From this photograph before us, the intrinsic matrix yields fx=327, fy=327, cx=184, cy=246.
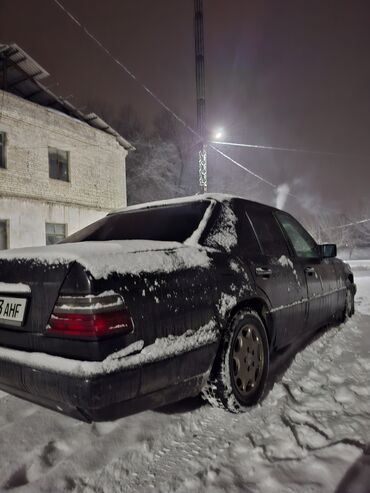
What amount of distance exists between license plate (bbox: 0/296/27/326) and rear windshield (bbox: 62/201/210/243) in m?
1.00

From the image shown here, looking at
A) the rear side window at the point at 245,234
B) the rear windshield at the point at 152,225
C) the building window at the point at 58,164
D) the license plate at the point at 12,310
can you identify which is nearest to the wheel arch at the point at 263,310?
the rear side window at the point at 245,234

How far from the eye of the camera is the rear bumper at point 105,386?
1.49 meters

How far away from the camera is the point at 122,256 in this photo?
172cm

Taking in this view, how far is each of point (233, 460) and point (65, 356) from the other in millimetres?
1023

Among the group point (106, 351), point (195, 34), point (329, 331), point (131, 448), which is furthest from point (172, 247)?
point (195, 34)

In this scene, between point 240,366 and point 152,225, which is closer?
point 240,366

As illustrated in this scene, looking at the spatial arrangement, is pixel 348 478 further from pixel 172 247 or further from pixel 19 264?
pixel 19 264

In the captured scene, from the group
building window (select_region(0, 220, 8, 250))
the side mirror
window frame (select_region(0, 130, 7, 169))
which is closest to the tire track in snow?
the side mirror

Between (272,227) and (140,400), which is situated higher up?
(272,227)

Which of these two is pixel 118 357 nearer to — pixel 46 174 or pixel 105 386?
pixel 105 386

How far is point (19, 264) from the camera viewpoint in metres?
1.83

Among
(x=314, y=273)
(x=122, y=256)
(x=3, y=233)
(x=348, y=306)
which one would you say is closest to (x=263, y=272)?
(x=314, y=273)

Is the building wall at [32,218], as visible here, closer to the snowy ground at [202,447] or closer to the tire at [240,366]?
the snowy ground at [202,447]

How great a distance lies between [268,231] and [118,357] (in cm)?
194
